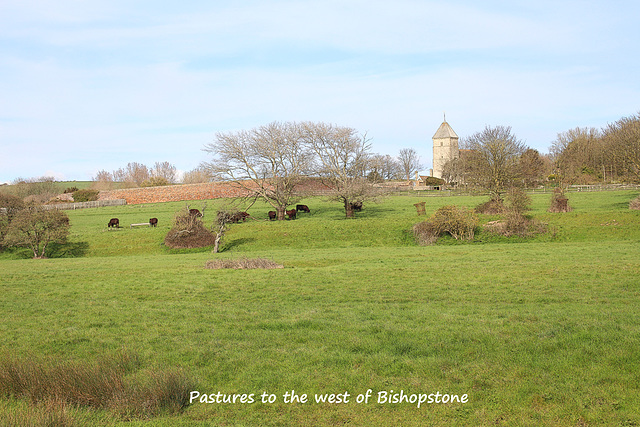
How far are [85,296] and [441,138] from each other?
129 meters

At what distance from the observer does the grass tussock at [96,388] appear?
6430mm

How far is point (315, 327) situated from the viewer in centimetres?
941

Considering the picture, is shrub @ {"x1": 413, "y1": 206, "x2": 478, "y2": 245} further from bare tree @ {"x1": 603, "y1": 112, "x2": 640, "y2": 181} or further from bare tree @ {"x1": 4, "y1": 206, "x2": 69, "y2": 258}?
bare tree @ {"x1": 4, "y1": 206, "x2": 69, "y2": 258}

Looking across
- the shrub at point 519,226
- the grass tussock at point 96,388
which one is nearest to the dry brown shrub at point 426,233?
the shrub at point 519,226

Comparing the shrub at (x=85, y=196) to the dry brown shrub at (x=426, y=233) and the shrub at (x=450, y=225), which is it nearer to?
the dry brown shrub at (x=426, y=233)

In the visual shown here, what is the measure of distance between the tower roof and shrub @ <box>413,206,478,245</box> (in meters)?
108

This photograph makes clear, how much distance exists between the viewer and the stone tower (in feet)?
436

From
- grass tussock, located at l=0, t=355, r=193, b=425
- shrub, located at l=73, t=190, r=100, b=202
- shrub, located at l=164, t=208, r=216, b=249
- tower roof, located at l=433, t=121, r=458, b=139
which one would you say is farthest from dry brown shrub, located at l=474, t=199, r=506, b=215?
tower roof, located at l=433, t=121, r=458, b=139

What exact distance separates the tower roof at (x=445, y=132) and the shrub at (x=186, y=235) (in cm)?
11053

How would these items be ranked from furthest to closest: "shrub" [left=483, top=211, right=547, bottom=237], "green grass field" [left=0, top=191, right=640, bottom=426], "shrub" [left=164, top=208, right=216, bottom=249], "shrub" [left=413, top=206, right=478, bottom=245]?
"shrub" [left=164, top=208, right=216, bottom=249]
"shrub" [left=413, top=206, right=478, bottom=245]
"shrub" [left=483, top=211, right=547, bottom=237]
"green grass field" [left=0, top=191, right=640, bottom=426]

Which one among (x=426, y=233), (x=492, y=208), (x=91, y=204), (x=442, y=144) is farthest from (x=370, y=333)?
(x=442, y=144)

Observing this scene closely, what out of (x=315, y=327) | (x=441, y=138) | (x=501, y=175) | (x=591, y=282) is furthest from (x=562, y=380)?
(x=441, y=138)

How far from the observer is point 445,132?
13438 cm

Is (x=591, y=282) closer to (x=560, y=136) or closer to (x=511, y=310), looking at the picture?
(x=511, y=310)
